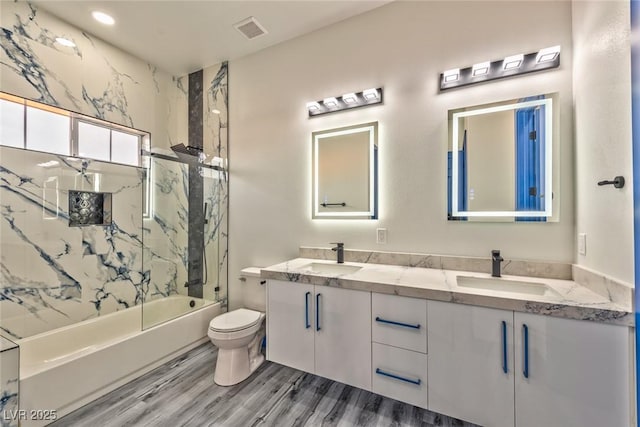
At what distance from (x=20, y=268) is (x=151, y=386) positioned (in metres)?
1.39

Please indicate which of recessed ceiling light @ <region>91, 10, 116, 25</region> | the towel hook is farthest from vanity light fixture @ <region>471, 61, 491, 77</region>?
recessed ceiling light @ <region>91, 10, 116, 25</region>

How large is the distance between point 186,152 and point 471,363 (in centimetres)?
311

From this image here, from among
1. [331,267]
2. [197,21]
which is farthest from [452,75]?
[197,21]

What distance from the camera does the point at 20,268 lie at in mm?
2010

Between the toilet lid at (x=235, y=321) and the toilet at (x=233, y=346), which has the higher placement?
the toilet lid at (x=235, y=321)

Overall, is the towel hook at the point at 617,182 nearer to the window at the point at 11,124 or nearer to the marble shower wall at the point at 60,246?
the marble shower wall at the point at 60,246

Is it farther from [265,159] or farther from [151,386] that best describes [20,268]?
[265,159]

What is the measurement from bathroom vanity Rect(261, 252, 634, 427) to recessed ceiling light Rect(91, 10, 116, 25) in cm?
258

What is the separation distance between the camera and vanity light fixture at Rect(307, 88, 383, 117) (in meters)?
2.08

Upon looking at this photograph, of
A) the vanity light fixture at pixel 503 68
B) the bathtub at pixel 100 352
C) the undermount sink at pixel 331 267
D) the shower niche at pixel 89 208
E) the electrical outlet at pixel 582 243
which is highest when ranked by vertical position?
the vanity light fixture at pixel 503 68

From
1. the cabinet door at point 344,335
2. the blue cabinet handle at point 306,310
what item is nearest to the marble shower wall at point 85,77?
the blue cabinet handle at point 306,310

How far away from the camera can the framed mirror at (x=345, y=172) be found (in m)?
2.12

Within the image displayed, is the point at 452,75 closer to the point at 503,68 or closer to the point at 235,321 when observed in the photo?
the point at 503,68

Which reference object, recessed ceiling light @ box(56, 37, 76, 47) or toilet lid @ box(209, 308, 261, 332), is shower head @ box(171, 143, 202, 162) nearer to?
recessed ceiling light @ box(56, 37, 76, 47)
